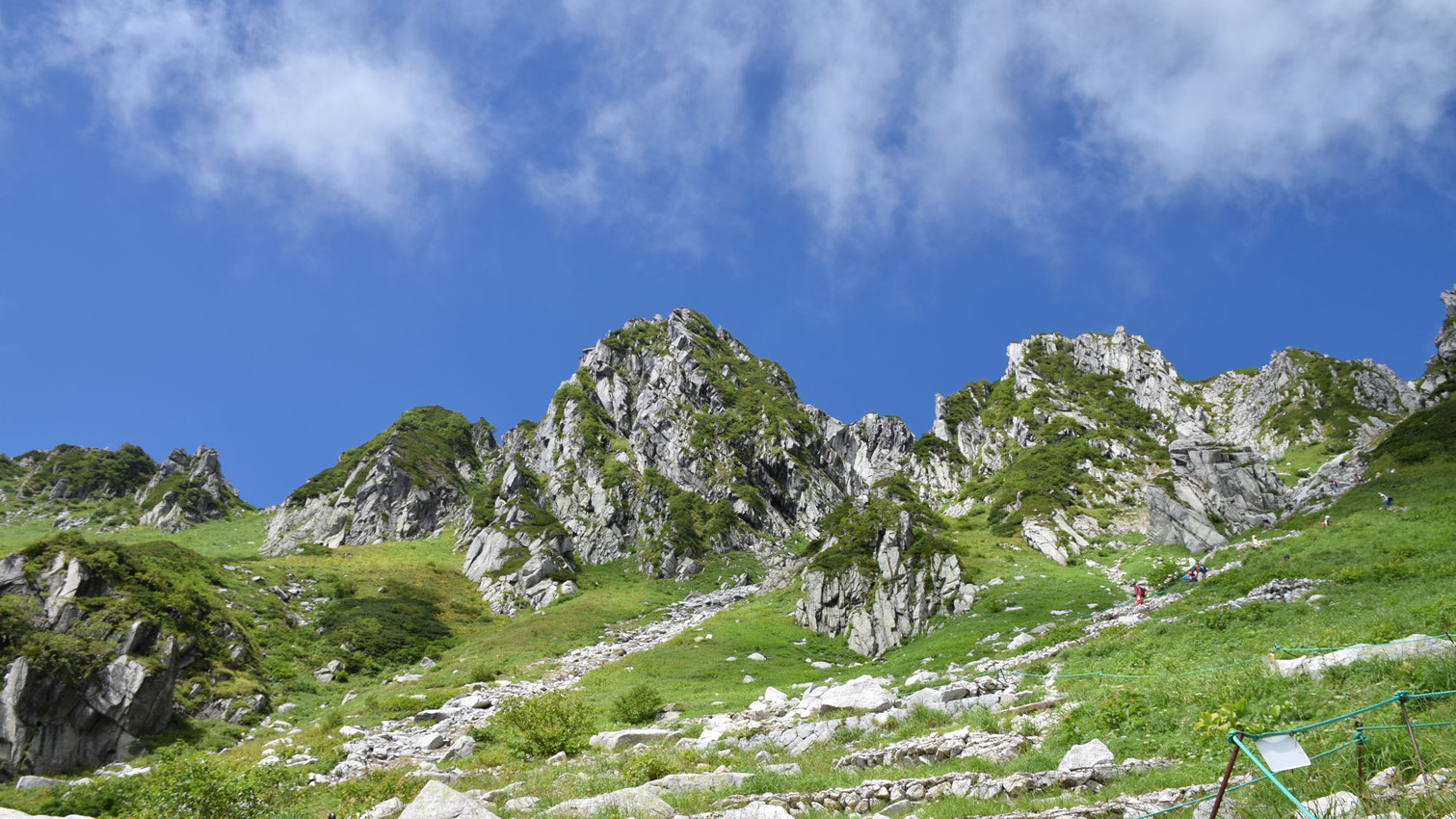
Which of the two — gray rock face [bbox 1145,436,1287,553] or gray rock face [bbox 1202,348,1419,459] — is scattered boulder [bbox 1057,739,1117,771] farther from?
gray rock face [bbox 1202,348,1419,459]

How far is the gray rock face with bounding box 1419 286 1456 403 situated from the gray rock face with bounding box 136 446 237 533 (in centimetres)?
19699

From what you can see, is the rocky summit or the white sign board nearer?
the white sign board

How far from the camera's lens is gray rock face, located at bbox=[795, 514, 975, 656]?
150ft

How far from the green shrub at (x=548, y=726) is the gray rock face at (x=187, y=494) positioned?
139 m

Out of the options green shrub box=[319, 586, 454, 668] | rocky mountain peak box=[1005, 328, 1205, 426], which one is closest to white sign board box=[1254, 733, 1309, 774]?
green shrub box=[319, 586, 454, 668]

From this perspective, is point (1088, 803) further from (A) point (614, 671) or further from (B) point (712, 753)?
(A) point (614, 671)

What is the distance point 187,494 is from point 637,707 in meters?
151

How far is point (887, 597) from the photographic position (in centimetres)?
4812

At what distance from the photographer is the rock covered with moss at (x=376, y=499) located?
116500mm

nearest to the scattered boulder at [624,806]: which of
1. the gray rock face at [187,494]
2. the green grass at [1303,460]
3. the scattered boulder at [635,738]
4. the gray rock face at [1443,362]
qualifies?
the scattered boulder at [635,738]

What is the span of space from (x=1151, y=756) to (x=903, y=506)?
4785 cm

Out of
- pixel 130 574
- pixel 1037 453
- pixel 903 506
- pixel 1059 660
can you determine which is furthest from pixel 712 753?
pixel 1037 453

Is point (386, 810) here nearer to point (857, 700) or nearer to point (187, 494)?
point (857, 700)

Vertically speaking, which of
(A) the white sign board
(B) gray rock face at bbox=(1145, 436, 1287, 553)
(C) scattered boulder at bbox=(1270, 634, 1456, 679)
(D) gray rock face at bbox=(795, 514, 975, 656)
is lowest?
(A) the white sign board
